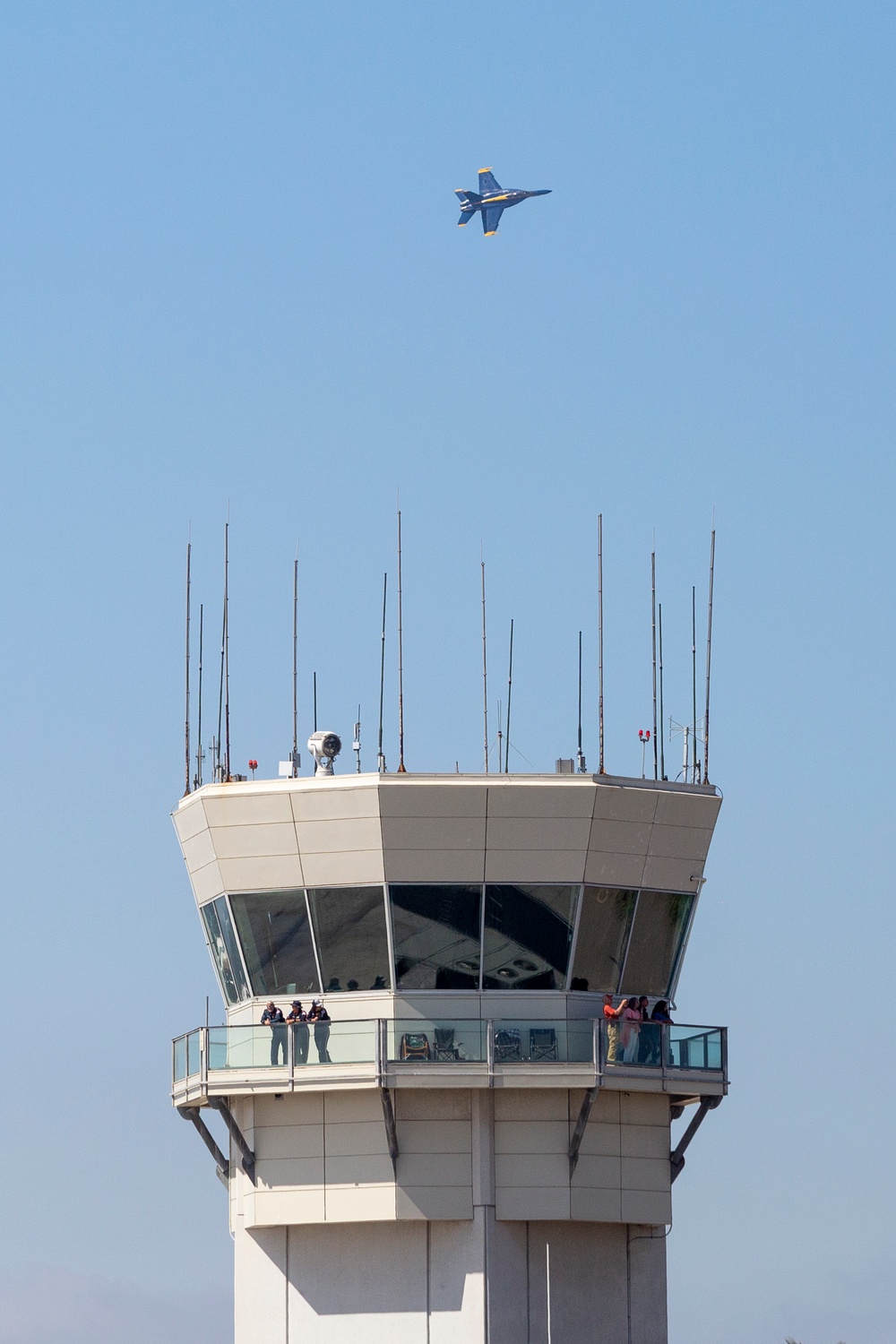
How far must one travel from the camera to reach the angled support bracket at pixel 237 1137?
46.8 metres

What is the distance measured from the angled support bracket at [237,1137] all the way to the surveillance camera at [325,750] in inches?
243

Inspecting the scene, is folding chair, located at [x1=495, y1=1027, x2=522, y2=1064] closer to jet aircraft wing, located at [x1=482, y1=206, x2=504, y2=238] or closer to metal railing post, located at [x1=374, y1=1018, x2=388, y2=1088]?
metal railing post, located at [x1=374, y1=1018, x2=388, y2=1088]

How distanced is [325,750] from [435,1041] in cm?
587

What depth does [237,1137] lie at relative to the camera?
46.8 metres

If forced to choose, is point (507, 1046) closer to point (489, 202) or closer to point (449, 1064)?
point (449, 1064)

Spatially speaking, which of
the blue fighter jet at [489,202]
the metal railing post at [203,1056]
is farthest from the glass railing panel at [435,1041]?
the blue fighter jet at [489,202]

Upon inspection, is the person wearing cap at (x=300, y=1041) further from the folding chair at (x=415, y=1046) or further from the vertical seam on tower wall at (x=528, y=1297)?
the vertical seam on tower wall at (x=528, y=1297)

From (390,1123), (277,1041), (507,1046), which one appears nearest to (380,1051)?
(390,1123)

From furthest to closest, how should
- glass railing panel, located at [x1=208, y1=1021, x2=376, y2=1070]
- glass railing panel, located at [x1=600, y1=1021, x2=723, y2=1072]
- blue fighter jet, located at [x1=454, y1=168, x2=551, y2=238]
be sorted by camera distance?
1. blue fighter jet, located at [x1=454, y1=168, x2=551, y2=238]
2. glass railing panel, located at [x1=600, y1=1021, x2=723, y2=1072]
3. glass railing panel, located at [x1=208, y1=1021, x2=376, y2=1070]

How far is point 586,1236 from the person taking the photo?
153ft

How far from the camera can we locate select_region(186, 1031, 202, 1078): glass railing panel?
1844 inches

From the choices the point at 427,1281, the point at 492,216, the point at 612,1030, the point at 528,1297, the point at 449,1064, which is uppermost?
the point at 492,216

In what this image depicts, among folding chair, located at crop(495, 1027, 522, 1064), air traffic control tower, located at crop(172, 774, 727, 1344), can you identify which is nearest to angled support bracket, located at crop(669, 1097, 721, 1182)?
air traffic control tower, located at crop(172, 774, 727, 1344)

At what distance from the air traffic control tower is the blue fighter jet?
4792cm
